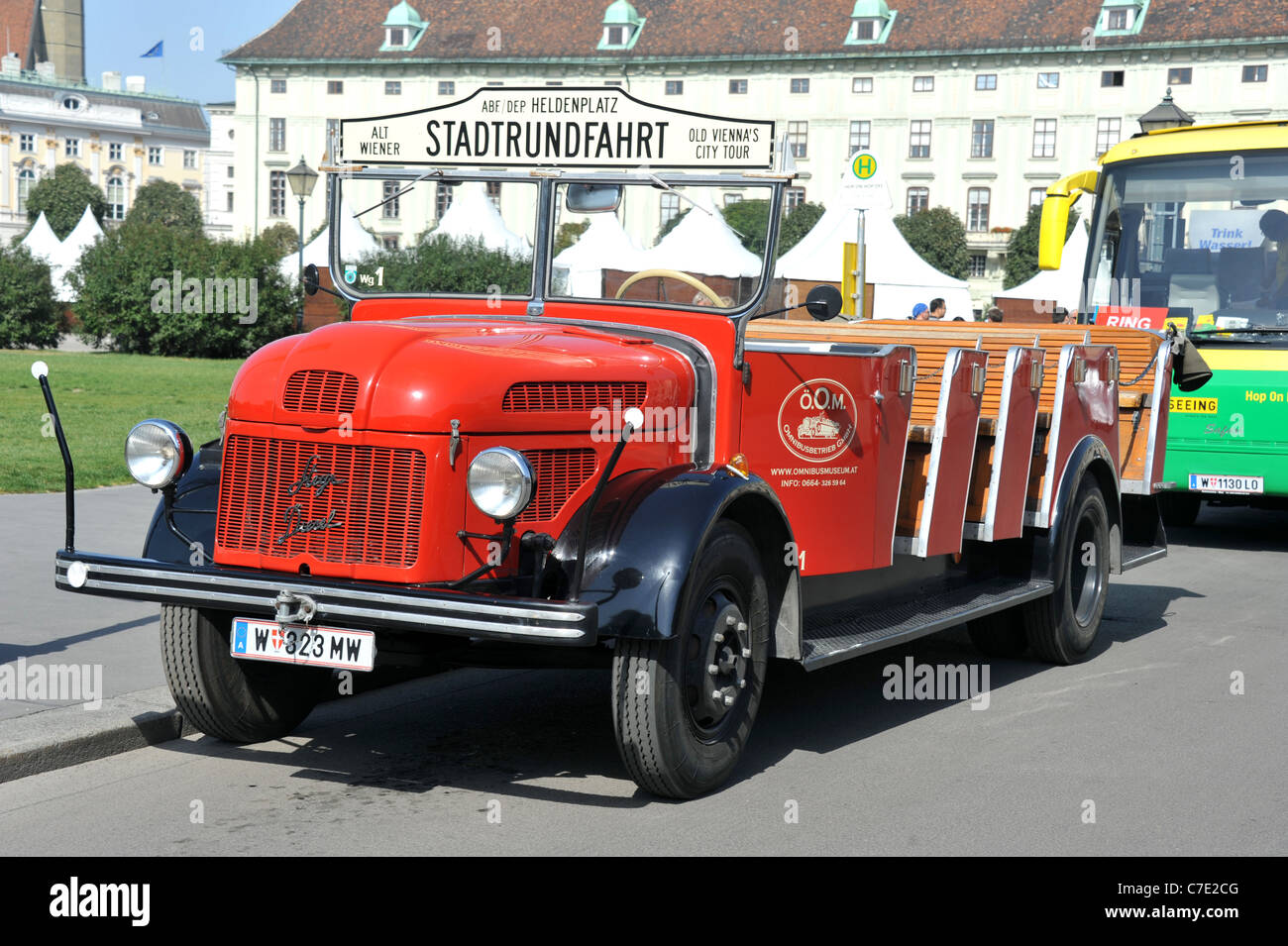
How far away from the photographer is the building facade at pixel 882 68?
263ft

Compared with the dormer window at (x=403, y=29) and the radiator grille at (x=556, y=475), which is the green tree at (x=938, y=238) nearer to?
the dormer window at (x=403, y=29)

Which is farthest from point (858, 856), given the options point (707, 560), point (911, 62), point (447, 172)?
point (911, 62)

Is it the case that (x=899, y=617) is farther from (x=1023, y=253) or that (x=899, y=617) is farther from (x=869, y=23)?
(x=869, y=23)

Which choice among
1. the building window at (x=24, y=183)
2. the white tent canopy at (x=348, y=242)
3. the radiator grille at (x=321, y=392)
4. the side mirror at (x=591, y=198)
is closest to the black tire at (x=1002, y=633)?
the side mirror at (x=591, y=198)

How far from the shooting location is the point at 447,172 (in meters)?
6.79

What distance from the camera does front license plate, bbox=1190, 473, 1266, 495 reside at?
13961mm

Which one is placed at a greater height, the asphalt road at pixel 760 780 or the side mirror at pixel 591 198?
the side mirror at pixel 591 198

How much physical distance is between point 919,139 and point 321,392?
8429 centimetres

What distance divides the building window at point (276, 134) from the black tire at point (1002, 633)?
9171cm

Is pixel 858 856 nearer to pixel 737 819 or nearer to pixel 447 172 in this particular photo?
pixel 737 819

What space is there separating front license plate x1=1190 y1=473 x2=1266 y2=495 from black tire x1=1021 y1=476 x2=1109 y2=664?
210 inches

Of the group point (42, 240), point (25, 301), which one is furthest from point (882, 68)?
point (25, 301)

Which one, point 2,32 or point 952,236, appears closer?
point 952,236

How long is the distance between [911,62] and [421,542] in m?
84.1
